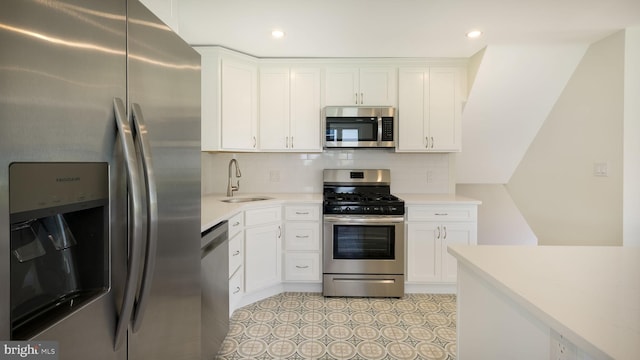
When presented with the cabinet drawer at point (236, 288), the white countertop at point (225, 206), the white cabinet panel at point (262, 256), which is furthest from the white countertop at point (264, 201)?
→ the cabinet drawer at point (236, 288)

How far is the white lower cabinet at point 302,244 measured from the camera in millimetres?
2887

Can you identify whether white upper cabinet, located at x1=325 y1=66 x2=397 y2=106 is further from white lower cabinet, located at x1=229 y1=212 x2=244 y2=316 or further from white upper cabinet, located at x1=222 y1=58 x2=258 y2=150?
white lower cabinet, located at x1=229 y1=212 x2=244 y2=316

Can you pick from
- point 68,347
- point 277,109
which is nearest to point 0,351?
point 68,347

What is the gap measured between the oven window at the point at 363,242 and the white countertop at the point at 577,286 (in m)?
1.56

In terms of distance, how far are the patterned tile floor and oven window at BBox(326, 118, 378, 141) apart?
156 cm

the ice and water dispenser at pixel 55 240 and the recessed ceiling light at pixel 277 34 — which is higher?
the recessed ceiling light at pixel 277 34

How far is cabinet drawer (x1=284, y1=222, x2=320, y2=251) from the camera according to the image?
288 cm

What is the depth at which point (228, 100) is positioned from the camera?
2912 millimetres

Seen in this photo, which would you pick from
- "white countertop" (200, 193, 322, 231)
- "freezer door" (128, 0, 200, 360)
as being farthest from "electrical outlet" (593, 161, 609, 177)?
"freezer door" (128, 0, 200, 360)

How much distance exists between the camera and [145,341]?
886mm

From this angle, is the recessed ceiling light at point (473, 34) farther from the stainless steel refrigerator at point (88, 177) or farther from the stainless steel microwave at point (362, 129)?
the stainless steel refrigerator at point (88, 177)

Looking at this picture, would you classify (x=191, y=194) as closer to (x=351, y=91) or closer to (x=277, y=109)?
(x=277, y=109)

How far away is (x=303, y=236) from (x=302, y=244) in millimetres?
77

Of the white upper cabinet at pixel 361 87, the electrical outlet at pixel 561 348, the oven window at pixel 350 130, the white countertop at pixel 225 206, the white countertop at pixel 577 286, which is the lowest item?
the electrical outlet at pixel 561 348
